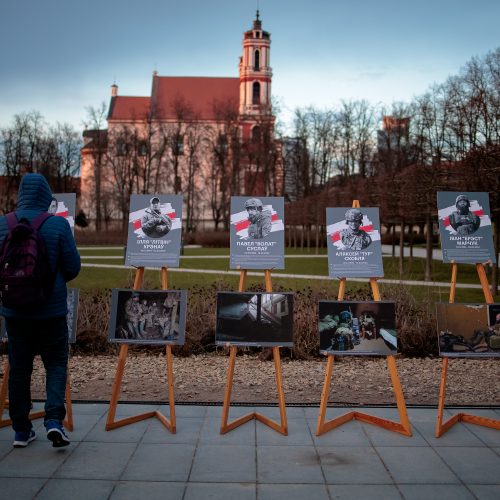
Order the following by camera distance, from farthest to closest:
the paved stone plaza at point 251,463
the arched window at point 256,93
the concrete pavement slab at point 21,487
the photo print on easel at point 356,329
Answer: the arched window at point 256,93, the photo print on easel at point 356,329, the paved stone plaza at point 251,463, the concrete pavement slab at point 21,487

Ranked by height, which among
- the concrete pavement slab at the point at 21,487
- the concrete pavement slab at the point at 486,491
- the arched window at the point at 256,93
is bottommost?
the concrete pavement slab at the point at 21,487

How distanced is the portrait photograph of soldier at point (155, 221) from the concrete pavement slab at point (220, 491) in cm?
235

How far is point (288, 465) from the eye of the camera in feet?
14.6

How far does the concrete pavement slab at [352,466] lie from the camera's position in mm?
4168

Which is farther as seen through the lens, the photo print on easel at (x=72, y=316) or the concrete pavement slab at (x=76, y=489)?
the photo print on easel at (x=72, y=316)

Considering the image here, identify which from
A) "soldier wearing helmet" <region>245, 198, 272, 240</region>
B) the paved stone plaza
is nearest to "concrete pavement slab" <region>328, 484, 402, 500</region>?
the paved stone plaza

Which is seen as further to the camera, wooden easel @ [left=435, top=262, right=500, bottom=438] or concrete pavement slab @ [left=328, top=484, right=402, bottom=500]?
wooden easel @ [left=435, top=262, right=500, bottom=438]

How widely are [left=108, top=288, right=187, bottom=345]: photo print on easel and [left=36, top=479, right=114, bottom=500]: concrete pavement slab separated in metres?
1.50

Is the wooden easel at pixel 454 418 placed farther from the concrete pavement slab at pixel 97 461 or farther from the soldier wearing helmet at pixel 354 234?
the concrete pavement slab at pixel 97 461

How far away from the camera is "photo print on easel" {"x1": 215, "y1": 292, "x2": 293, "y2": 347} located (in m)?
5.35

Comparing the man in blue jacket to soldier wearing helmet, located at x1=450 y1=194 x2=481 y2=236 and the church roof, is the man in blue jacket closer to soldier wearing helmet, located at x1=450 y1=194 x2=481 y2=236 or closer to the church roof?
soldier wearing helmet, located at x1=450 y1=194 x2=481 y2=236

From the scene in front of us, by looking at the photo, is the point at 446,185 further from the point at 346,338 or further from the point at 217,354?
the point at 346,338

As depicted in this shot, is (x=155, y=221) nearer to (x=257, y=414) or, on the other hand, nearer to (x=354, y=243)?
(x=354, y=243)

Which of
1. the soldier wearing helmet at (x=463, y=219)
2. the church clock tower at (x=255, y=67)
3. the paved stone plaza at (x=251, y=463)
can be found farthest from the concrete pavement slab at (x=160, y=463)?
the church clock tower at (x=255, y=67)
